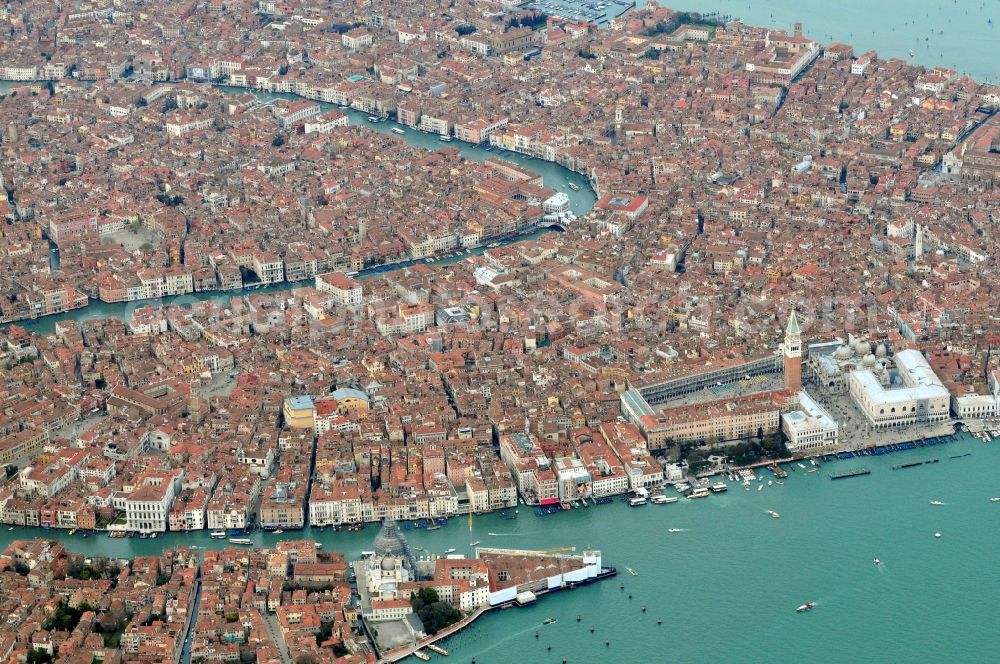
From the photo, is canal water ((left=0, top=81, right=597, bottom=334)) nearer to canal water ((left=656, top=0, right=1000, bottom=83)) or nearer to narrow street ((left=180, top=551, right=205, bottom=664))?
narrow street ((left=180, top=551, right=205, bottom=664))

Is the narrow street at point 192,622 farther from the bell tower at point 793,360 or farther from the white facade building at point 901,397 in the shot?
the white facade building at point 901,397

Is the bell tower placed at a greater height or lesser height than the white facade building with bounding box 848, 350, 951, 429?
greater

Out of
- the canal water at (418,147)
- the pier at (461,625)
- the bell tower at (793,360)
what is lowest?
the pier at (461,625)

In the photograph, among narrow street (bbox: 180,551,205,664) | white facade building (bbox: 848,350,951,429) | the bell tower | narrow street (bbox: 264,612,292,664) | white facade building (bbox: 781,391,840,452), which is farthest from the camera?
the bell tower

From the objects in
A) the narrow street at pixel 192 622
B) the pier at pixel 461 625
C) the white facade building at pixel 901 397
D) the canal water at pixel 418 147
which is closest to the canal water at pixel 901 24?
the canal water at pixel 418 147

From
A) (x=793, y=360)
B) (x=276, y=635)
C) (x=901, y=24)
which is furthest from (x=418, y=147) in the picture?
(x=276, y=635)

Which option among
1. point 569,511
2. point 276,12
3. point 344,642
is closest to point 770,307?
point 569,511

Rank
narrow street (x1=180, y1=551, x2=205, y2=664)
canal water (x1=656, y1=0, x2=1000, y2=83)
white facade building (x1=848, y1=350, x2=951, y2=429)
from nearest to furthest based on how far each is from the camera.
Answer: narrow street (x1=180, y1=551, x2=205, y2=664) → white facade building (x1=848, y1=350, x2=951, y2=429) → canal water (x1=656, y1=0, x2=1000, y2=83)

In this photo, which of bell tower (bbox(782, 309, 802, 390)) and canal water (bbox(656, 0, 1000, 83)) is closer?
bell tower (bbox(782, 309, 802, 390))

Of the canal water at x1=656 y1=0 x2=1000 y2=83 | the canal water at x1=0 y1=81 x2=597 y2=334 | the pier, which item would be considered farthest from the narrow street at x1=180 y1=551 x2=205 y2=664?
the canal water at x1=656 y1=0 x2=1000 y2=83

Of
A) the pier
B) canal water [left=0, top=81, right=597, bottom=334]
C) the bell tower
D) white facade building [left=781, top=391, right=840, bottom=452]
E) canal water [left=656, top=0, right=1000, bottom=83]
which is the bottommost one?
the pier
